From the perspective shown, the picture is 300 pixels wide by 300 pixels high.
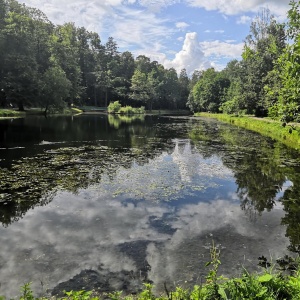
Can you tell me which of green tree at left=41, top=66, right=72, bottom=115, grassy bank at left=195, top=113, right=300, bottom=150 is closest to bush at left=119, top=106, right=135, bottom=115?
green tree at left=41, top=66, right=72, bottom=115

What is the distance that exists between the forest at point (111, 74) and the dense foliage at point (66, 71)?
0.58 feet

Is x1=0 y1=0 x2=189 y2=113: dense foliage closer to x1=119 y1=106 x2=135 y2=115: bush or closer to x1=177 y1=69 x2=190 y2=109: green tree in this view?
x1=177 y1=69 x2=190 y2=109: green tree

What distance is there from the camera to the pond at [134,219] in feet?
22.7

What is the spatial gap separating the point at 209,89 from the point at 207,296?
94.9 metres

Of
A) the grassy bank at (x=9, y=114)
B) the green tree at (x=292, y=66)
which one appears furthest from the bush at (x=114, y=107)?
the green tree at (x=292, y=66)

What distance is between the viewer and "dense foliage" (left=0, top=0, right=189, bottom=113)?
5750 cm

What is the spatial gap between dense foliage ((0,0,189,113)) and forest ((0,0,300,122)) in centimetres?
18

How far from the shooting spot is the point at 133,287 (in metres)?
6.33

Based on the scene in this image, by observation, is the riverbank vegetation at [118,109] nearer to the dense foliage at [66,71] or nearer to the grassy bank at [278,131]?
the dense foliage at [66,71]

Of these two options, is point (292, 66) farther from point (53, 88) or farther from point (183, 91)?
point (183, 91)

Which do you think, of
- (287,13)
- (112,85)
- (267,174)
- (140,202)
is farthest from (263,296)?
(112,85)

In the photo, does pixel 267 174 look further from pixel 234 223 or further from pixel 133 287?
pixel 133 287

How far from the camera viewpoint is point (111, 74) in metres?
120

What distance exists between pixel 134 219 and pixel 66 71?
81.1 m
